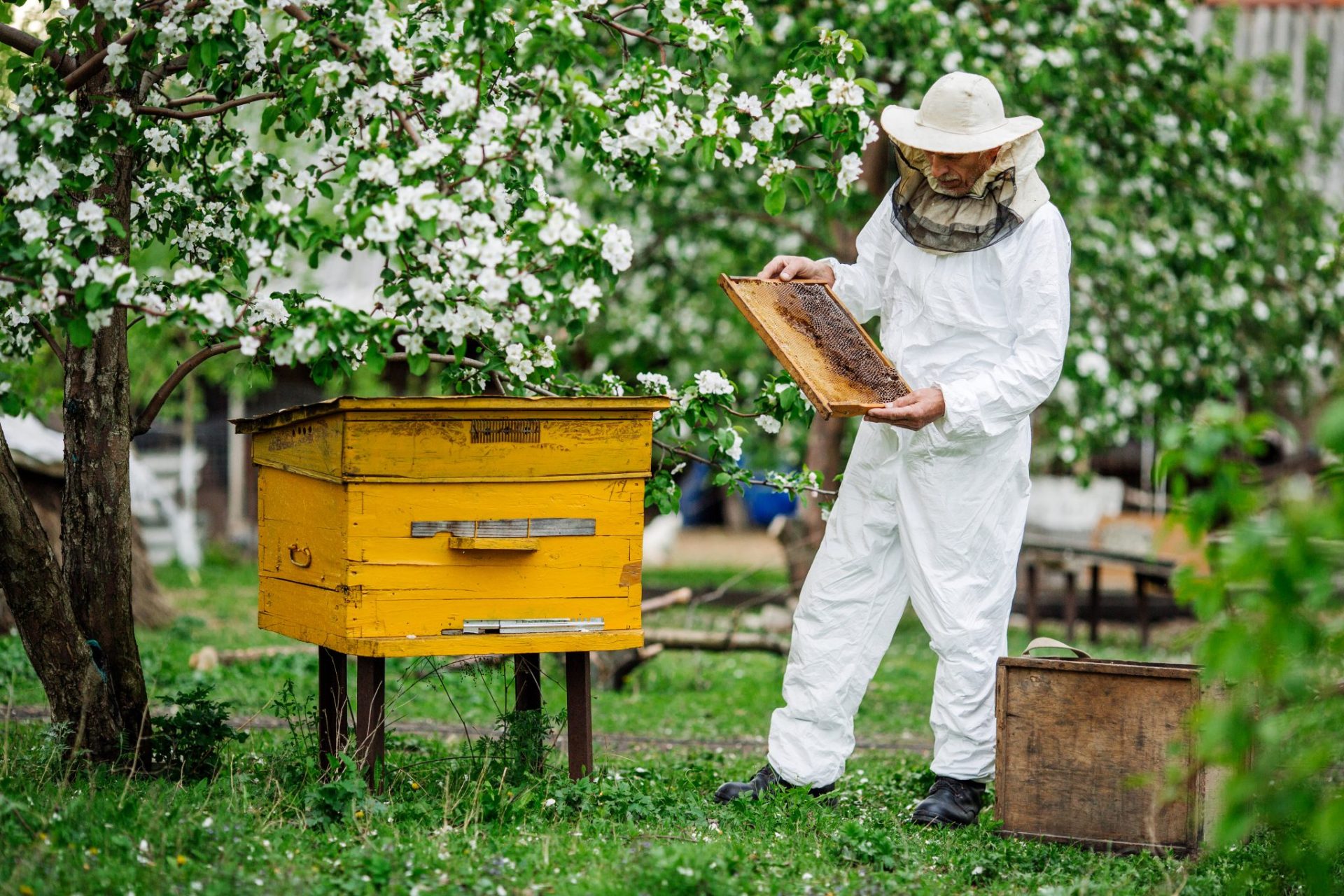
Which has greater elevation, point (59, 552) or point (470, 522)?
point (470, 522)

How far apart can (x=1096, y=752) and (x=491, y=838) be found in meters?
1.82

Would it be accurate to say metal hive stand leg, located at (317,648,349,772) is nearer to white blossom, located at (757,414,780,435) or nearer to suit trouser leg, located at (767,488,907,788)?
suit trouser leg, located at (767,488,907,788)

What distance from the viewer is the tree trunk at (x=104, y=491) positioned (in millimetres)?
4500

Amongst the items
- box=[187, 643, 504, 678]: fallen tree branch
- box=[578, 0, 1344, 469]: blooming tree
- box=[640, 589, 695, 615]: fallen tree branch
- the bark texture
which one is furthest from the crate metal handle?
the bark texture

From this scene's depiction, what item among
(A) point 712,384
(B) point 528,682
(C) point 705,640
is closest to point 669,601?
(C) point 705,640

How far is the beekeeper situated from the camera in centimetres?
438

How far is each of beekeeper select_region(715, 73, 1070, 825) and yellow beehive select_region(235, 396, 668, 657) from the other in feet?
2.63

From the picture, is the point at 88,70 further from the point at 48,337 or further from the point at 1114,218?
the point at 1114,218

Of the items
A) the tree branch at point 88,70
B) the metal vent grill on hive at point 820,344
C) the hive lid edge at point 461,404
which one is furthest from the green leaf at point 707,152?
the tree branch at point 88,70

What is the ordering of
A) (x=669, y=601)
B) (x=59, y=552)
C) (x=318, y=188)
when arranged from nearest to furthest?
1. (x=318, y=188)
2. (x=669, y=601)
3. (x=59, y=552)

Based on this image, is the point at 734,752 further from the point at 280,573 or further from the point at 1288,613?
the point at 1288,613

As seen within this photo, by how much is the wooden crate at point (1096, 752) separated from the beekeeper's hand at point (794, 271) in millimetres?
1499

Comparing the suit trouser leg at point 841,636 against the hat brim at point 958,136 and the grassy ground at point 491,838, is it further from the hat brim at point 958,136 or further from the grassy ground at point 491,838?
the hat brim at point 958,136

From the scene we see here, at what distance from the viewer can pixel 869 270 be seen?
4930 millimetres
